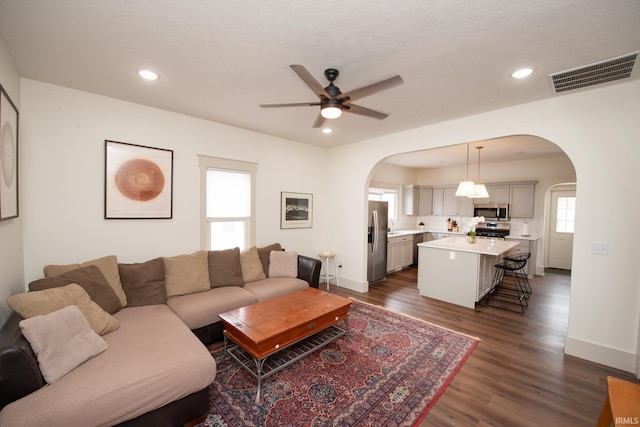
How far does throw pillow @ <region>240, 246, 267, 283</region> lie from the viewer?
371cm

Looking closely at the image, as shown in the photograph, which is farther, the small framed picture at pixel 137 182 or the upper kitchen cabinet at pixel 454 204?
the upper kitchen cabinet at pixel 454 204

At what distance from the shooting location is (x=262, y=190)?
443 cm

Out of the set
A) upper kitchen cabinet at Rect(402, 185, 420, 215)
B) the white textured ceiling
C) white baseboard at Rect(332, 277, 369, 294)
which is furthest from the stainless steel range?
the white textured ceiling

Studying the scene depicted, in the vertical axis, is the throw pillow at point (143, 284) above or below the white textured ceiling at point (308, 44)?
below

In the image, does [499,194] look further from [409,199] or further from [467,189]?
[467,189]

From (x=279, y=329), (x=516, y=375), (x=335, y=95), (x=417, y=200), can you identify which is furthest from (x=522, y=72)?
(x=417, y=200)

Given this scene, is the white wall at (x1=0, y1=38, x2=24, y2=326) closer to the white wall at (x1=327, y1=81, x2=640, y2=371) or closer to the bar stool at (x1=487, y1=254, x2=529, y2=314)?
the white wall at (x1=327, y1=81, x2=640, y2=371)

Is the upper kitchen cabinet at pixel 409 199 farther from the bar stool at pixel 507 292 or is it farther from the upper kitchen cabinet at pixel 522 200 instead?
the bar stool at pixel 507 292

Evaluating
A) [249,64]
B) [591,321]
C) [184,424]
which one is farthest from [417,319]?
[249,64]

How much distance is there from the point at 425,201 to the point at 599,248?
5052 millimetres

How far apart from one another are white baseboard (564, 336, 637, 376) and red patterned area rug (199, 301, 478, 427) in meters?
0.91

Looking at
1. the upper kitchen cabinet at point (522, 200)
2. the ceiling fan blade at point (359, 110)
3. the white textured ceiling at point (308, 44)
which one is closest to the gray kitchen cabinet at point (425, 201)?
the upper kitchen cabinet at point (522, 200)

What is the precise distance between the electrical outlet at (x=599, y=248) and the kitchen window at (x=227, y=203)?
4214 mm

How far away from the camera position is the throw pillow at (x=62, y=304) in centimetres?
180
